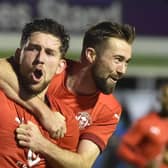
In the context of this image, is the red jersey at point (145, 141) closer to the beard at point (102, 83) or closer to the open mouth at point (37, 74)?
the beard at point (102, 83)

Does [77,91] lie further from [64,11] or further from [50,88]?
[64,11]

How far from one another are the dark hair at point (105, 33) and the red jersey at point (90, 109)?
0.27m

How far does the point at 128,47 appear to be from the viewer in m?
7.70

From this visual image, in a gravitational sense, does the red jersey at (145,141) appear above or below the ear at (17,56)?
below

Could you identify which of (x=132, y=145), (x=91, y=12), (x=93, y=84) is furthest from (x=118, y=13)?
(x=93, y=84)

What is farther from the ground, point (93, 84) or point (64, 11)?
point (93, 84)

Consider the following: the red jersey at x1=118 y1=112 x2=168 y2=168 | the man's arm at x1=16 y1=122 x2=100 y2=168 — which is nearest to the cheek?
the man's arm at x1=16 y1=122 x2=100 y2=168

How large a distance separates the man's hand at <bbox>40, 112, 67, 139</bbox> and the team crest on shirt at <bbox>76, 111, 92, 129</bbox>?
15.4 inches

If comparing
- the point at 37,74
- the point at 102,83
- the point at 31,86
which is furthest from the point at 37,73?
the point at 102,83

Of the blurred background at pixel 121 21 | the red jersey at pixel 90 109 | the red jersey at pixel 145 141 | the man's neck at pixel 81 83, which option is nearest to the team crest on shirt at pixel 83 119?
the red jersey at pixel 90 109

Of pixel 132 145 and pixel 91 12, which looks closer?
pixel 132 145

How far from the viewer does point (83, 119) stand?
7.76 m

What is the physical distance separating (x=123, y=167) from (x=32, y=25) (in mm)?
7977

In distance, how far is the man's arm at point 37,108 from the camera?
7270 mm
